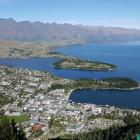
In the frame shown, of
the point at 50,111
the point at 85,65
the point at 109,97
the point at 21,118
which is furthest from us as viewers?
the point at 85,65

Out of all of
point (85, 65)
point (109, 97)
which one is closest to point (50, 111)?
point (109, 97)

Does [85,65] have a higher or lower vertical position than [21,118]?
lower

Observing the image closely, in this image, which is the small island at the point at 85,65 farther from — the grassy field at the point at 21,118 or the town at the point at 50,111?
the grassy field at the point at 21,118

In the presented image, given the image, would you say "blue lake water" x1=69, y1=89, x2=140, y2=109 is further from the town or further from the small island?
the small island

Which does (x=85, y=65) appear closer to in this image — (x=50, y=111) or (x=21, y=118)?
(x=50, y=111)

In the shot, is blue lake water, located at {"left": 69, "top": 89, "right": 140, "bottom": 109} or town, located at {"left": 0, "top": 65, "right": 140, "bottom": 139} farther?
blue lake water, located at {"left": 69, "top": 89, "right": 140, "bottom": 109}

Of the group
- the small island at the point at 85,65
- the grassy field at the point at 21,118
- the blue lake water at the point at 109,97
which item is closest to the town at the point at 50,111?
the grassy field at the point at 21,118

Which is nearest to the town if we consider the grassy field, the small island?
the grassy field

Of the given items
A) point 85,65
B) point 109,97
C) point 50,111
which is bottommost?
point 85,65

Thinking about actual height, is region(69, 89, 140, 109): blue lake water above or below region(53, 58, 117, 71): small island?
above

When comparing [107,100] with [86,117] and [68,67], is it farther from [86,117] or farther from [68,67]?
[68,67]
